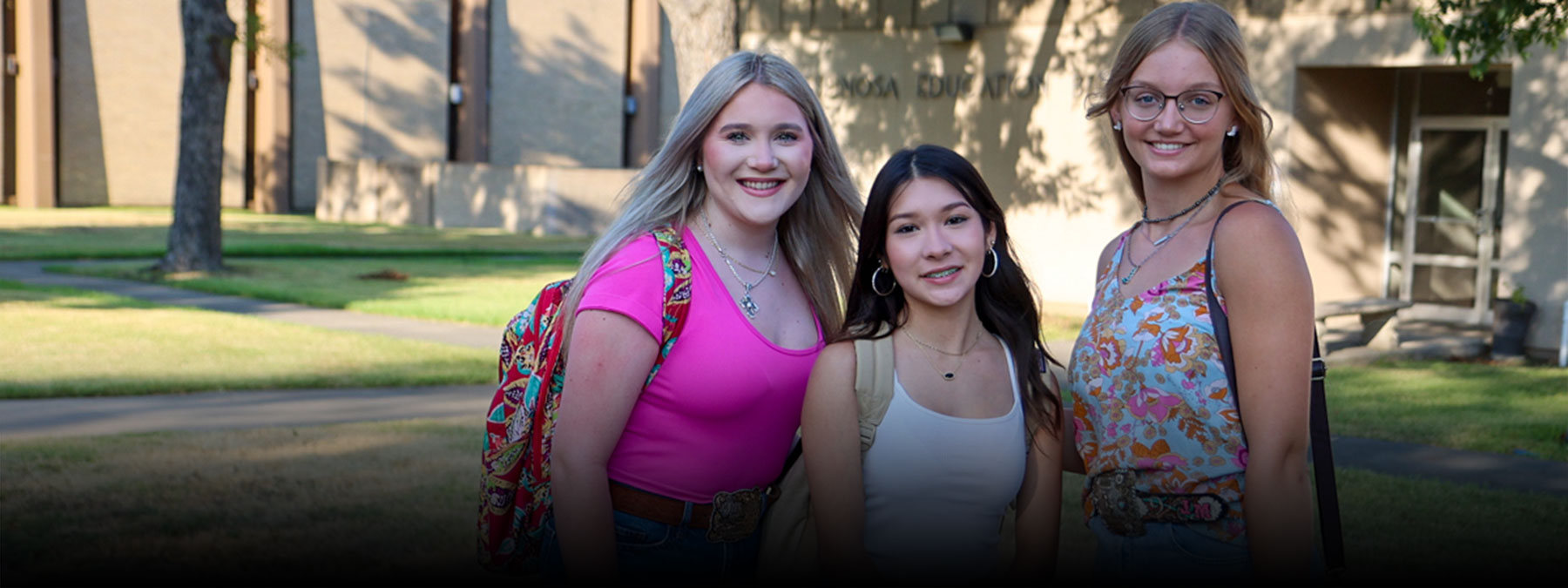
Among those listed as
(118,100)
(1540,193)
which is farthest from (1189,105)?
Result: (118,100)

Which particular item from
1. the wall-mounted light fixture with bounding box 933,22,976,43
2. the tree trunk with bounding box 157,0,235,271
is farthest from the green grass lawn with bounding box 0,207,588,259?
the wall-mounted light fixture with bounding box 933,22,976,43

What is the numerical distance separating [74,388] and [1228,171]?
323 inches

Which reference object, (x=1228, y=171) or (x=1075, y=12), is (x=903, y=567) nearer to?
(x=1228, y=171)

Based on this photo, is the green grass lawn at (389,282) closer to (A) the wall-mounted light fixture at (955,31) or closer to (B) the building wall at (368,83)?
(A) the wall-mounted light fixture at (955,31)

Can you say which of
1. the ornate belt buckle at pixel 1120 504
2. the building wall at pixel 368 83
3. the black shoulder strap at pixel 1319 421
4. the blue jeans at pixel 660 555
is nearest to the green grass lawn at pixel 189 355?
the blue jeans at pixel 660 555

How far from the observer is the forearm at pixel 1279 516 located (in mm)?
2303

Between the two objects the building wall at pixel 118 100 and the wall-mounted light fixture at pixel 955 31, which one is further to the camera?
the building wall at pixel 118 100

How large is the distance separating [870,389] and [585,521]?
576 mm

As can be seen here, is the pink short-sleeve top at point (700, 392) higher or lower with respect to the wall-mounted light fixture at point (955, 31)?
lower

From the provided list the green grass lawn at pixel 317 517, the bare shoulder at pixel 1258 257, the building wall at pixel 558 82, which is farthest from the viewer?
the building wall at pixel 558 82

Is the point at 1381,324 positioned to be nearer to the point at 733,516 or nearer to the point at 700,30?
the point at 700,30

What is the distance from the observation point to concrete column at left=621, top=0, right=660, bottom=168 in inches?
1497

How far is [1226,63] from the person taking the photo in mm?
2438

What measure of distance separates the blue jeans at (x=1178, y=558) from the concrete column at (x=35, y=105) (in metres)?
33.5
